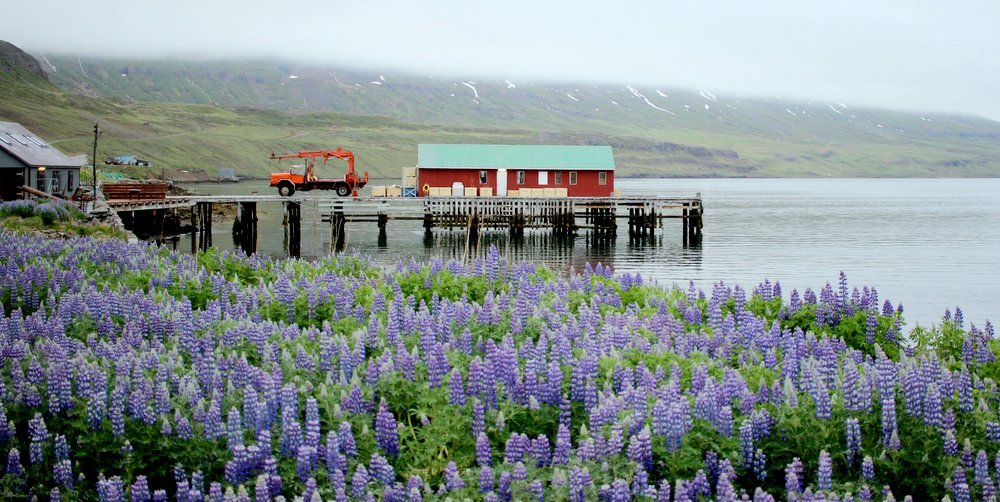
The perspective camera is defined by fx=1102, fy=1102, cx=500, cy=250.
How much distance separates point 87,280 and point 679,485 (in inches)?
491

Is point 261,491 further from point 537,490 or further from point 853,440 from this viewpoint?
point 853,440

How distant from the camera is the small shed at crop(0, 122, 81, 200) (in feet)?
187

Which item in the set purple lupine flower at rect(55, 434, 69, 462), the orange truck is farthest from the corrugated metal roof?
purple lupine flower at rect(55, 434, 69, 462)

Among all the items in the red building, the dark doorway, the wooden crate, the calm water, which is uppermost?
the red building

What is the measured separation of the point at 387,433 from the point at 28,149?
57590 mm

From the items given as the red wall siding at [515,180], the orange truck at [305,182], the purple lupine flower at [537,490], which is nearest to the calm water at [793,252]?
the orange truck at [305,182]

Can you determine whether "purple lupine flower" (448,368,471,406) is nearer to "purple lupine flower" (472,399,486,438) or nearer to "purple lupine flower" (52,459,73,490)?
"purple lupine flower" (472,399,486,438)

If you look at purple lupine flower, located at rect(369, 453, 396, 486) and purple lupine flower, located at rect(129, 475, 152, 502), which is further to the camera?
purple lupine flower, located at rect(369, 453, 396, 486)

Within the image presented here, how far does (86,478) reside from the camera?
9742 millimetres

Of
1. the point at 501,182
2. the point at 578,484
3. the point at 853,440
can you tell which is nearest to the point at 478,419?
the point at 578,484

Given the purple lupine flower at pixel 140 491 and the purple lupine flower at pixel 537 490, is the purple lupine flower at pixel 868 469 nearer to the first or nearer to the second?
the purple lupine flower at pixel 537 490

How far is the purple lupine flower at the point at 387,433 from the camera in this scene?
377 inches

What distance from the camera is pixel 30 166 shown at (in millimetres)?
58125

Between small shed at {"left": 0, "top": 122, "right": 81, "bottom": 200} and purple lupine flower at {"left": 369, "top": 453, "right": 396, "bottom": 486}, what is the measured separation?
161 ft
